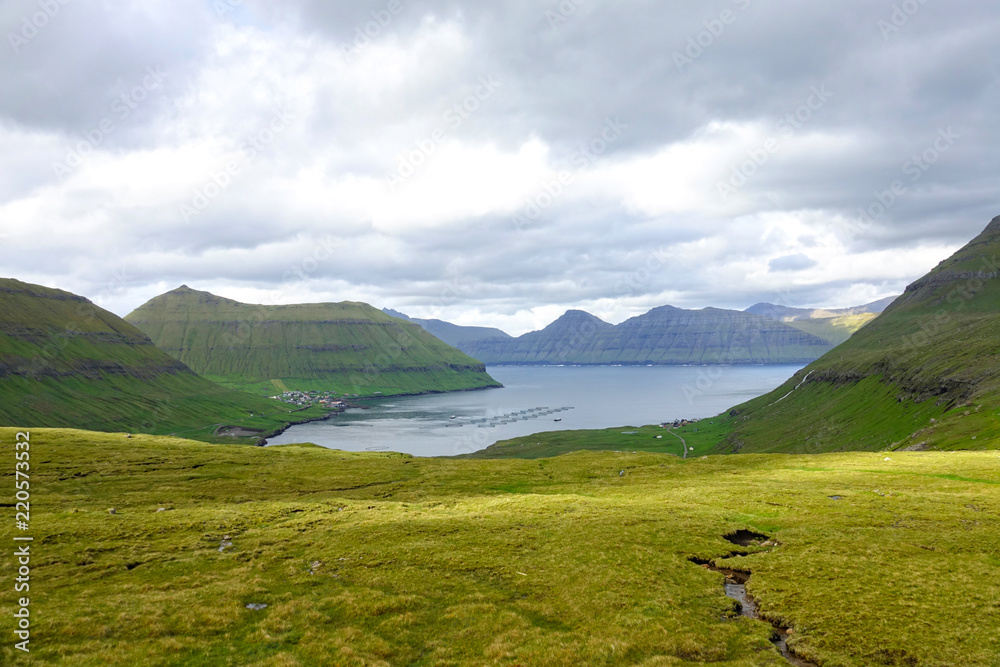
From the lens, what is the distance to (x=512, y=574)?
32312 mm

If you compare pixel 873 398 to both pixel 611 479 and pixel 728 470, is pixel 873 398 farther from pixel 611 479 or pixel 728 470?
pixel 611 479

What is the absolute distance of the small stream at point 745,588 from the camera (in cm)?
2311

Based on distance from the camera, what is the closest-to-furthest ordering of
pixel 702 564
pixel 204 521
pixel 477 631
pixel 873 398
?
pixel 477 631
pixel 702 564
pixel 204 521
pixel 873 398

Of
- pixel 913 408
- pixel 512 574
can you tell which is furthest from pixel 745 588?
pixel 913 408

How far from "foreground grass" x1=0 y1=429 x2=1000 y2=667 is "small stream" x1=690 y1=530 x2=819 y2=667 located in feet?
1.83

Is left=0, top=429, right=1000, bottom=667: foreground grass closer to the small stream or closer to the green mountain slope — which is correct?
the small stream

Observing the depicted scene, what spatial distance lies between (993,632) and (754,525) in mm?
18745

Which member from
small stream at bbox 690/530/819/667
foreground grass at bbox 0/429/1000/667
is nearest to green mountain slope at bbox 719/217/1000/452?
foreground grass at bbox 0/429/1000/667

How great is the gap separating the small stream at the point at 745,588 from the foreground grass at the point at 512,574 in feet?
1.83

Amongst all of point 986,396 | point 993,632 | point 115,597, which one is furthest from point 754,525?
point 986,396

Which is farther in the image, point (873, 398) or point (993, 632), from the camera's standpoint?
point (873, 398)

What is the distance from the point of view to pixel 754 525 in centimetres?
4156

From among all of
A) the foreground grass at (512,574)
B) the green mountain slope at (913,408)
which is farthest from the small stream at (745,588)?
the green mountain slope at (913,408)

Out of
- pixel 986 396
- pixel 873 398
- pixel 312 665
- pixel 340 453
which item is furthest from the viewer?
pixel 873 398
